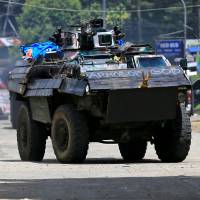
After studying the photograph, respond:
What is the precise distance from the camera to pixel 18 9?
4109 inches

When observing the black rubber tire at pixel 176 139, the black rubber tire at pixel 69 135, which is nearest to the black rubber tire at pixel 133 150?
the black rubber tire at pixel 176 139

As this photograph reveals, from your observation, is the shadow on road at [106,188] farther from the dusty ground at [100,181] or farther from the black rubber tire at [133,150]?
the black rubber tire at [133,150]

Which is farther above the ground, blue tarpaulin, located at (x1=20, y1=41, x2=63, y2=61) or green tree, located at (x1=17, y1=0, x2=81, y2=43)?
blue tarpaulin, located at (x1=20, y1=41, x2=63, y2=61)

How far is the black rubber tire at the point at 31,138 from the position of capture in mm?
20859

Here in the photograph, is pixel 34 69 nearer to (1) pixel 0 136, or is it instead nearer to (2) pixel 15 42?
(1) pixel 0 136

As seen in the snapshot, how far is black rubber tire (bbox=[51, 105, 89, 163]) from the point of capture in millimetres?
18656

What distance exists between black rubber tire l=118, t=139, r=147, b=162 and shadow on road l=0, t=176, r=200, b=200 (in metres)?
6.20

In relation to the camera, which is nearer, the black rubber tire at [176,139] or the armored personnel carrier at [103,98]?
the armored personnel carrier at [103,98]

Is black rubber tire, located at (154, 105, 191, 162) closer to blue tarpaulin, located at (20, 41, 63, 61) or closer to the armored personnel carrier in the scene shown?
the armored personnel carrier

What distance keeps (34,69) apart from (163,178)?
6.01 m

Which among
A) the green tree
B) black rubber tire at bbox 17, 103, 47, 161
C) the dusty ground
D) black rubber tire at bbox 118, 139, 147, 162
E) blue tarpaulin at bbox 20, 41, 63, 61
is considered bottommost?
the green tree

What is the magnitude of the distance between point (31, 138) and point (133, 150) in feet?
6.76

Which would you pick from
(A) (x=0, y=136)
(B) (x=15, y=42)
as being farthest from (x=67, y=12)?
(A) (x=0, y=136)

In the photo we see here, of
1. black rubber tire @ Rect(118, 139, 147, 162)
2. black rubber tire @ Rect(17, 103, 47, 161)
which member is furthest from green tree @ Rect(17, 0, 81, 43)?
black rubber tire @ Rect(118, 139, 147, 162)
